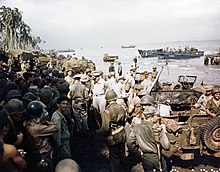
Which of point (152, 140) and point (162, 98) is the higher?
point (152, 140)

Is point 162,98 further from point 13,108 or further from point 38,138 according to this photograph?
point 13,108

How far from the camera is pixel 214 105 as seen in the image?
7734 mm

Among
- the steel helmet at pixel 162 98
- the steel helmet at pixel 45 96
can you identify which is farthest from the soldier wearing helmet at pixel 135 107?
the steel helmet at pixel 45 96

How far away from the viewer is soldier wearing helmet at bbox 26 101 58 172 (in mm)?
4871

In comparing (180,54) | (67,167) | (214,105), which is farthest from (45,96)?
(180,54)

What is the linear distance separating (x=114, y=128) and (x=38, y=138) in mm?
1917

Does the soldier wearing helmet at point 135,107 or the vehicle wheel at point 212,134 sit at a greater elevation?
the soldier wearing helmet at point 135,107

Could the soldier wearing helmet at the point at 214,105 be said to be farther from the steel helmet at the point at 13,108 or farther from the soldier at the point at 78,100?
the steel helmet at the point at 13,108

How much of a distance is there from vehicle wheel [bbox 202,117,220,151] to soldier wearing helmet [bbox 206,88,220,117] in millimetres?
319

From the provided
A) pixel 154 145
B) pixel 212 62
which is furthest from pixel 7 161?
pixel 212 62

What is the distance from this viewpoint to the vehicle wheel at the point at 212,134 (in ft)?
24.1

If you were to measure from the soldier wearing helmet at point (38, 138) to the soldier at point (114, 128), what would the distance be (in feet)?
4.97

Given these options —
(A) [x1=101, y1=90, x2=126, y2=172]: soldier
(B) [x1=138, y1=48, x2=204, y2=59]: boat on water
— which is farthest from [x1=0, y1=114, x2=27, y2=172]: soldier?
(B) [x1=138, y1=48, x2=204, y2=59]: boat on water

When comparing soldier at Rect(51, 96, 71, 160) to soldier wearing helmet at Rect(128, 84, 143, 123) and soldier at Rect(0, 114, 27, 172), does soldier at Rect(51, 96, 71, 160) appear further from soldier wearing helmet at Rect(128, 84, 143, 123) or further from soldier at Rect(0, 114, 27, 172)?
soldier wearing helmet at Rect(128, 84, 143, 123)
